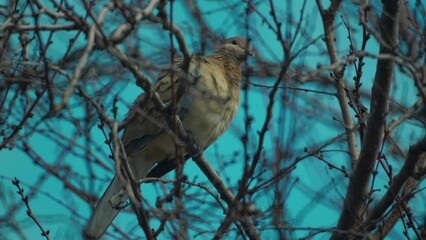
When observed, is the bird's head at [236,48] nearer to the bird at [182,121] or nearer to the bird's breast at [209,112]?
the bird at [182,121]

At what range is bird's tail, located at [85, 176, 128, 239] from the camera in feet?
Result: 15.1

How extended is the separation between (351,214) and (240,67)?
2233 mm

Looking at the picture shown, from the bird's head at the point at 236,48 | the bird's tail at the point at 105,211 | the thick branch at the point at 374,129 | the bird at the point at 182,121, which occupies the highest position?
the bird's head at the point at 236,48

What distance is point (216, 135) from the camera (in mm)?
5363

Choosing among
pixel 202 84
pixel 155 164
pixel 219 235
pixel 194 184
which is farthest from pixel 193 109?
pixel 219 235

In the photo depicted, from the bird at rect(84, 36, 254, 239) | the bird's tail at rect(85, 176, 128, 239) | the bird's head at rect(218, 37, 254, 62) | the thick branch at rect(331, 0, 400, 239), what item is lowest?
the thick branch at rect(331, 0, 400, 239)

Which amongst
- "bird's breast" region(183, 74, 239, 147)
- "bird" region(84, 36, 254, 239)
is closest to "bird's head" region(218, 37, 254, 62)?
"bird" region(84, 36, 254, 239)

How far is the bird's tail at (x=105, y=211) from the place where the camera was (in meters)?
4.61

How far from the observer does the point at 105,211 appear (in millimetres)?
4906

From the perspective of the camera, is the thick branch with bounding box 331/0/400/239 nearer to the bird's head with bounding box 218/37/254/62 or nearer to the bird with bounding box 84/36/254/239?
the bird with bounding box 84/36/254/239

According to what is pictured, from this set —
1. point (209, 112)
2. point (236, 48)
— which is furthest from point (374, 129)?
point (236, 48)

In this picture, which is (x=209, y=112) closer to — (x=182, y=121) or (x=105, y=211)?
(x=182, y=121)

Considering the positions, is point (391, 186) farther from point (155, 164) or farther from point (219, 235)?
point (155, 164)

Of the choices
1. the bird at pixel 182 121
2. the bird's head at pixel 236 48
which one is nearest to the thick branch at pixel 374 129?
the bird at pixel 182 121
